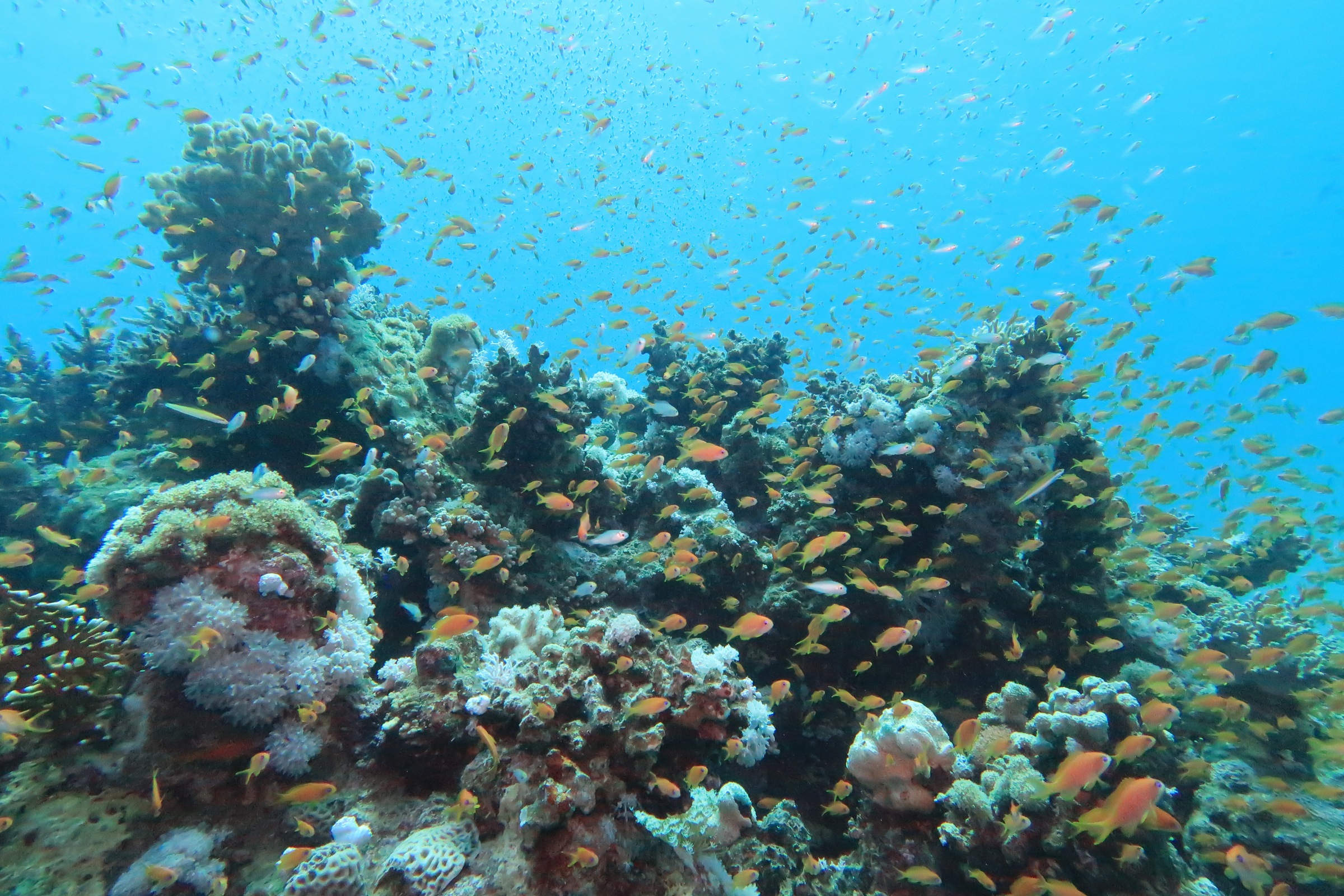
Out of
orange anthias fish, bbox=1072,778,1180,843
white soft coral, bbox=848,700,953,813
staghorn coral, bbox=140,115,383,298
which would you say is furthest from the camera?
staghorn coral, bbox=140,115,383,298

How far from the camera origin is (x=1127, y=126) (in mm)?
58625

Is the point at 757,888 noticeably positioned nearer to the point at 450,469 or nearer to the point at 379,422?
the point at 450,469

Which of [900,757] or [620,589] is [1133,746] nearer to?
[900,757]

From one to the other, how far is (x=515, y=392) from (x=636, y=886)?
18.2 feet

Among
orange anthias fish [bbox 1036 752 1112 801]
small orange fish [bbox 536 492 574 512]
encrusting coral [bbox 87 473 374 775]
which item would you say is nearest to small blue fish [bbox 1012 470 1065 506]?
orange anthias fish [bbox 1036 752 1112 801]

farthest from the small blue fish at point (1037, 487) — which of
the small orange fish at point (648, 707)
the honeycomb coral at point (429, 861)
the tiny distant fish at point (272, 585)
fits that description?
the tiny distant fish at point (272, 585)

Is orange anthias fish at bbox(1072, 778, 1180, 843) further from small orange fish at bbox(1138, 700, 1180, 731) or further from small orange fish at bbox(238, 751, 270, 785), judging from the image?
small orange fish at bbox(238, 751, 270, 785)

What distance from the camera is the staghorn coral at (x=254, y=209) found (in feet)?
29.0

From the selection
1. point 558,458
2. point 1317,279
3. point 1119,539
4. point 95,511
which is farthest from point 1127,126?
point 95,511

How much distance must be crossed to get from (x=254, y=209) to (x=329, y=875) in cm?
1004

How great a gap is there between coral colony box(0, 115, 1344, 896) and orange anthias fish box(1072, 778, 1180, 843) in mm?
22

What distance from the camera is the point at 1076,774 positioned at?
3.83m

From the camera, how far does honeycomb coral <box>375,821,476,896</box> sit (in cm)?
315

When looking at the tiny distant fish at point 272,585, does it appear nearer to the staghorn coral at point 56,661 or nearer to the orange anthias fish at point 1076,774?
the staghorn coral at point 56,661
